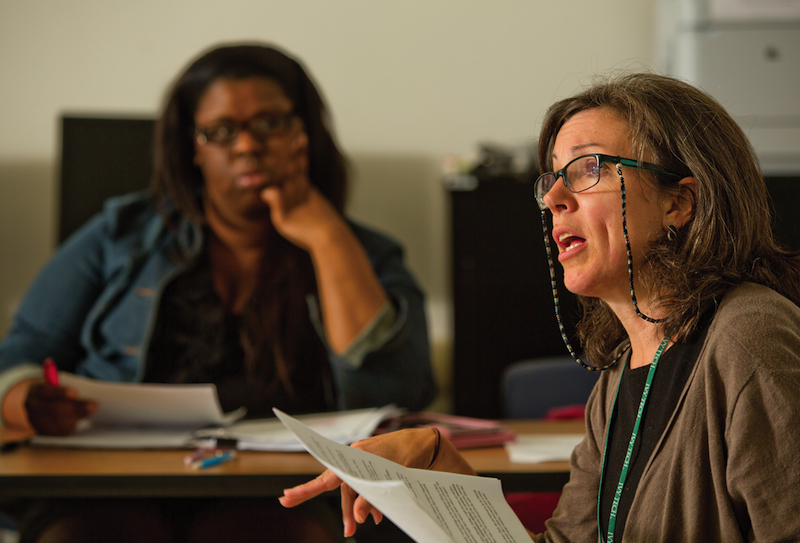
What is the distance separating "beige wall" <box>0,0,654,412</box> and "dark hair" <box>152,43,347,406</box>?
1.70 feet

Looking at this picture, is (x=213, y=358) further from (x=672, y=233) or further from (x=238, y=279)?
(x=672, y=233)

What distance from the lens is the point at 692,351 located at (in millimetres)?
748

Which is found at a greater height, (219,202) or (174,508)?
(219,202)

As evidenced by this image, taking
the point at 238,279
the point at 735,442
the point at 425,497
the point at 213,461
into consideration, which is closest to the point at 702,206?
the point at 735,442

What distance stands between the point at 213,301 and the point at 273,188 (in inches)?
14.9

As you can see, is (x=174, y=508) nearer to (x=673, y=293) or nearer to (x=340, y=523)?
(x=340, y=523)

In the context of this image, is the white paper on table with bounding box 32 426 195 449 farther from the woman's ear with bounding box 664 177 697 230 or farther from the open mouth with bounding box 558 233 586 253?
the woman's ear with bounding box 664 177 697 230

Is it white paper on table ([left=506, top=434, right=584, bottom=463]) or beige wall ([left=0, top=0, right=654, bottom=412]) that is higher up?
beige wall ([left=0, top=0, right=654, bottom=412])

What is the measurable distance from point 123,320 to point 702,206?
4.65 ft

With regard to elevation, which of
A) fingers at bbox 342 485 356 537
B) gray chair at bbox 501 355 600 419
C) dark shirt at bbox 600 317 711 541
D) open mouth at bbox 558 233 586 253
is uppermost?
open mouth at bbox 558 233 586 253

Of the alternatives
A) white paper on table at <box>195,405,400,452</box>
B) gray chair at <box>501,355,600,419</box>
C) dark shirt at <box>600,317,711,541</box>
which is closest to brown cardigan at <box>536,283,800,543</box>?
dark shirt at <box>600,317,711,541</box>

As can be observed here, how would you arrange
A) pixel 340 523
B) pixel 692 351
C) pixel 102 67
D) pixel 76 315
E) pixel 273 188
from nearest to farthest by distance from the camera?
pixel 692 351 < pixel 340 523 < pixel 76 315 < pixel 273 188 < pixel 102 67

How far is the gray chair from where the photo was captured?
1853mm

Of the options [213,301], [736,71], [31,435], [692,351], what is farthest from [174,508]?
[736,71]
